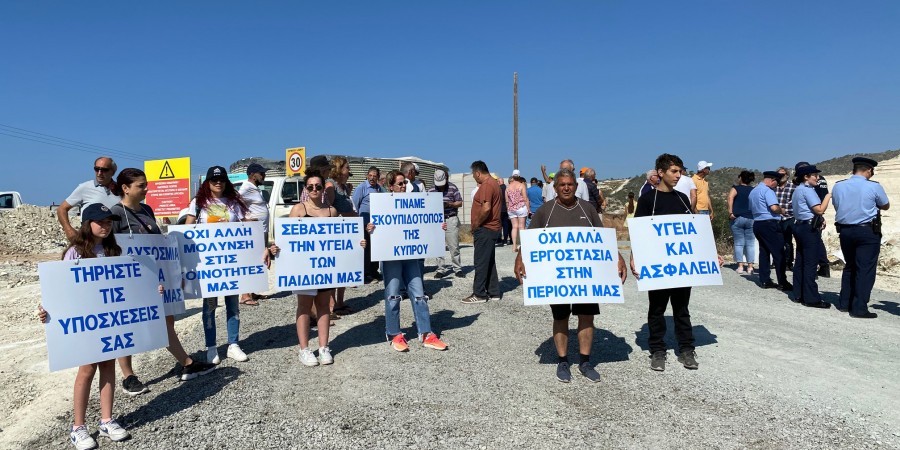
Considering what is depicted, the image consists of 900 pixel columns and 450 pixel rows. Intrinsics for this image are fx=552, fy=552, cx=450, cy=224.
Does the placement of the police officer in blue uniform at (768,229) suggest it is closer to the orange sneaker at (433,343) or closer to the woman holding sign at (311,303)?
the orange sneaker at (433,343)

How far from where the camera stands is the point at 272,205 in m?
14.7

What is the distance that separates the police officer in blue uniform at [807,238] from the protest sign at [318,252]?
6325 mm

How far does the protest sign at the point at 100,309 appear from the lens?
3.73m

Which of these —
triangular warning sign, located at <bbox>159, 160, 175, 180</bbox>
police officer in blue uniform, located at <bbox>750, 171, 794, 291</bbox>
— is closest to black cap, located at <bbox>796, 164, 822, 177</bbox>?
police officer in blue uniform, located at <bbox>750, 171, 794, 291</bbox>

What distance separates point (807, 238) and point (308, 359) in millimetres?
7065

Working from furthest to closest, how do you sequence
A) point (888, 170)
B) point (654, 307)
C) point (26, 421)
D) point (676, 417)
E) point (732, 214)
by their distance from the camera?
point (888, 170), point (732, 214), point (654, 307), point (26, 421), point (676, 417)

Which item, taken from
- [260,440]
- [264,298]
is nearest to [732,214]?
[264,298]

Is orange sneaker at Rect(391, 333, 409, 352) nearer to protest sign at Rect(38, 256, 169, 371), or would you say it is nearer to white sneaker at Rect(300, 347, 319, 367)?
white sneaker at Rect(300, 347, 319, 367)

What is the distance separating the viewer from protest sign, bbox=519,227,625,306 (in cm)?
478

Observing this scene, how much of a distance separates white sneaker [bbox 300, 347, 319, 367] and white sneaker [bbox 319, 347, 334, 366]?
0.05 meters

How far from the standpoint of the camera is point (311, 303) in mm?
5523

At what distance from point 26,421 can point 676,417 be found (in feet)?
16.7

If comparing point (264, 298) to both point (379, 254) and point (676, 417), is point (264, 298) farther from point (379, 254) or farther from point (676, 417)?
point (676, 417)

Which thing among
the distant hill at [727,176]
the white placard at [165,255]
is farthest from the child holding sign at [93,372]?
the distant hill at [727,176]
